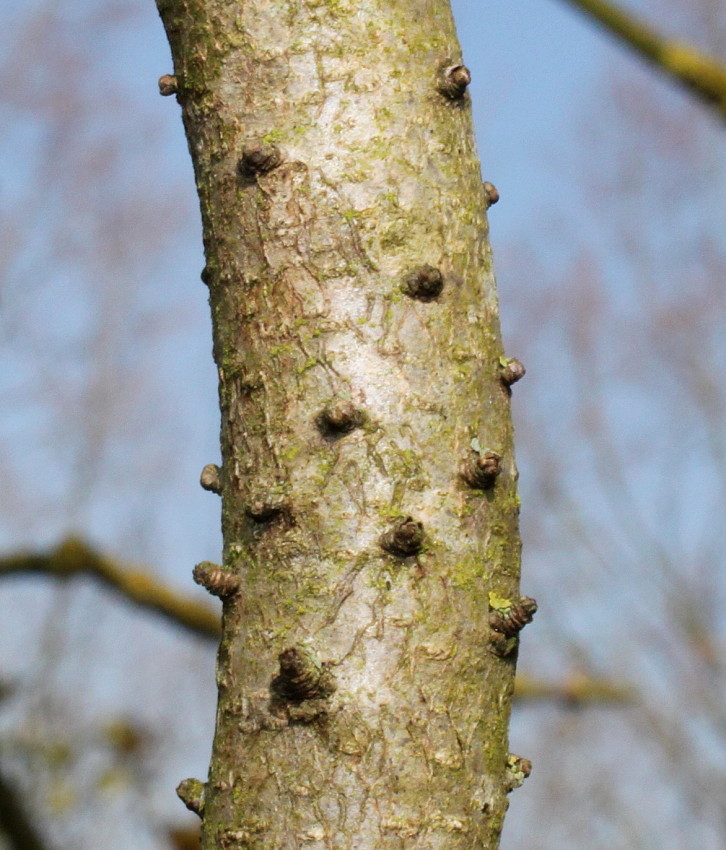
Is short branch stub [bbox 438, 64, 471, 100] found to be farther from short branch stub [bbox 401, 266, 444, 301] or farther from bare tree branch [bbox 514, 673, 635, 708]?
bare tree branch [bbox 514, 673, 635, 708]

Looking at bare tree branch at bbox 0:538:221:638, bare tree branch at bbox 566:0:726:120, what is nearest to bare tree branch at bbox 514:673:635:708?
bare tree branch at bbox 0:538:221:638

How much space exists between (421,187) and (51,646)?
7261 mm

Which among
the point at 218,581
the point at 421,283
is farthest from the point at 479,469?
the point at 218,581

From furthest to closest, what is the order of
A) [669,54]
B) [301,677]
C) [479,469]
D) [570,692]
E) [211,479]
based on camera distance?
[570,692] → [669,54] → [211,479] → [479,469] → [301,677]

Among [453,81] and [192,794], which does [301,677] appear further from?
[453,81]

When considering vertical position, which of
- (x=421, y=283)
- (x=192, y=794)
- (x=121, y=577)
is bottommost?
(x=192, y=794)

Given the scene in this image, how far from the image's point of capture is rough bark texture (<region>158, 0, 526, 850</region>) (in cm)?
125

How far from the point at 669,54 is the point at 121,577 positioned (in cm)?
383

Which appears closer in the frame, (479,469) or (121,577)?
(479,469)

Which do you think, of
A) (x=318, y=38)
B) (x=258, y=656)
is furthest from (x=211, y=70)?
(x=258, y=656)

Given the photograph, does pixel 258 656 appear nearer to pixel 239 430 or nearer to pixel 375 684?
pixel 375 684

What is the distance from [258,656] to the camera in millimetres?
1302

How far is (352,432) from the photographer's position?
4.31 feet

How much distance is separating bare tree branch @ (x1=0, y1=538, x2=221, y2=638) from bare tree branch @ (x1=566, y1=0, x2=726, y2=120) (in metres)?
3.56
